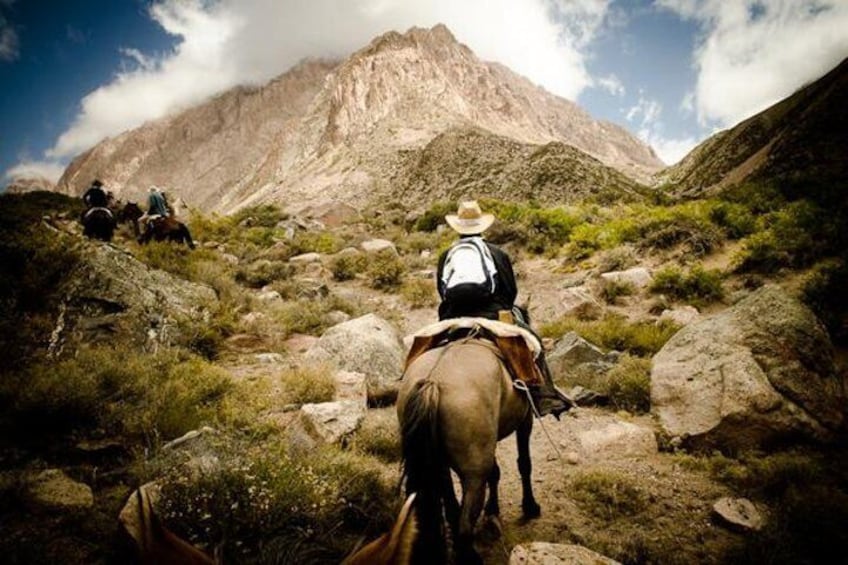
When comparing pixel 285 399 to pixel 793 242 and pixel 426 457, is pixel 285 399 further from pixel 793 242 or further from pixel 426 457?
pixel 793 242

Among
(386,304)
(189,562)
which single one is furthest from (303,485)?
(386,304)

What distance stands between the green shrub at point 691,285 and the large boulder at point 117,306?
9239mm

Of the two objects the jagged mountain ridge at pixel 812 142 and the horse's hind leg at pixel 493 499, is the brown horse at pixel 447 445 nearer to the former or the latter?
the horse's hind leg at pixel 493 499

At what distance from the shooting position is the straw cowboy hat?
14.9ft

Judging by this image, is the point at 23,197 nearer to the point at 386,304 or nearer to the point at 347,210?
→ the point at 347,210

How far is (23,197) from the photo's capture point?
25.3m

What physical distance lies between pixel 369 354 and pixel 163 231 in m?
8.58

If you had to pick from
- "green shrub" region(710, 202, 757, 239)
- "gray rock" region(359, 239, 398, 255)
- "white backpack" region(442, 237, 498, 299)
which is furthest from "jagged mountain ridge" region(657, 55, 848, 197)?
"white backpack" region(442, 237, 498, 299)

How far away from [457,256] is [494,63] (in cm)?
18404

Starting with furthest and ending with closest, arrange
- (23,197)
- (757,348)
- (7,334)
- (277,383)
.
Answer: (23,197), (277,383), (7,334), (757,348)

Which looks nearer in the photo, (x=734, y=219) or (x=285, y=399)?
(x=285, y=399)

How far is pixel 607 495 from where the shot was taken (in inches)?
162

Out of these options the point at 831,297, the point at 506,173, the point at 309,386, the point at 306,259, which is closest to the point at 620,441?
the point at 309,386

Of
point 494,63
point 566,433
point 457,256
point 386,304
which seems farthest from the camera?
point 494,63
